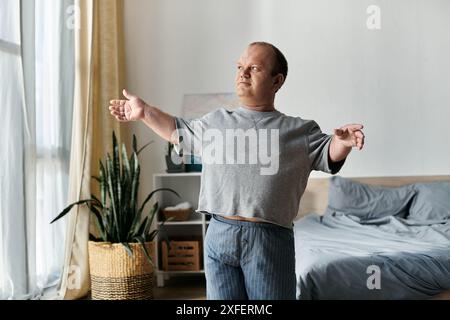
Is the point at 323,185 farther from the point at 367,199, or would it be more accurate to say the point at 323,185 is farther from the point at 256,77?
the point at 256,77

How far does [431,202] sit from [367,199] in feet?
1.39

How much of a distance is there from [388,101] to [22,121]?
267cm

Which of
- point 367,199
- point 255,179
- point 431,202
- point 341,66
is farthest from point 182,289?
point 255,179

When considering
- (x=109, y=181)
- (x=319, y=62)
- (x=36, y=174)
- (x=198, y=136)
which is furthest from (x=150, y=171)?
(x=198, y=136)

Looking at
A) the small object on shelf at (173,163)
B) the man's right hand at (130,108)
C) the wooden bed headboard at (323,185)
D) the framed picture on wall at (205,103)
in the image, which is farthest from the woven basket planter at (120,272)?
the man's right hand at (130,108)

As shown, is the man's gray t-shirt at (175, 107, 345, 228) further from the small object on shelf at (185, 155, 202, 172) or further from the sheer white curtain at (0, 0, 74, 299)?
the small object on shelf at (185, 155, 202, 172)

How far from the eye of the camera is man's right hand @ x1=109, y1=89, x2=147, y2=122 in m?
1.33

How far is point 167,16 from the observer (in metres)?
4.19

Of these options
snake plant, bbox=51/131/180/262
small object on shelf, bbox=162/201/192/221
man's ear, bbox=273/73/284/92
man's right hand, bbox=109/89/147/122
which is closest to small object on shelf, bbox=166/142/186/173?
small object on shelf, bbox=162/201/192/221

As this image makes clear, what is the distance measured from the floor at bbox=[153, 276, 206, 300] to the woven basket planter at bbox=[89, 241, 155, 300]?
1.25 ft

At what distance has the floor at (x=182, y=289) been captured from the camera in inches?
136

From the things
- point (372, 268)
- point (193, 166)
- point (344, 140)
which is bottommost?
point (372, 268)

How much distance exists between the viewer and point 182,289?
12.1 ft

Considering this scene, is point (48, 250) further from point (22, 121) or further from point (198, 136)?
point (198, 136)
